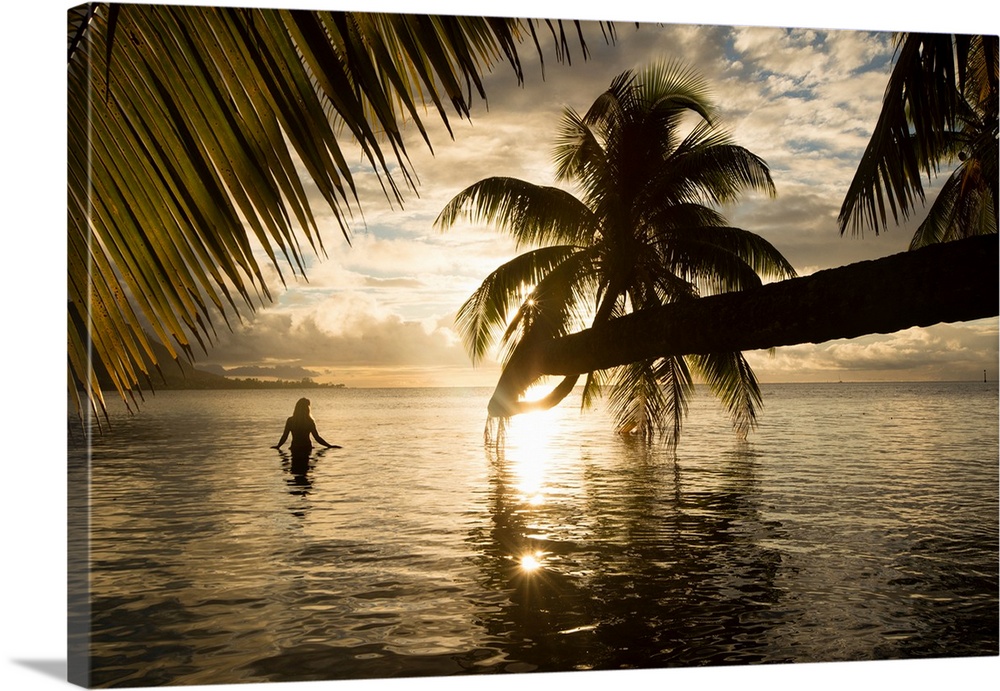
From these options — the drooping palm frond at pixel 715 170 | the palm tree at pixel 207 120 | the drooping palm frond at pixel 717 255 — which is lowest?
the palm tree at pixel 207 120

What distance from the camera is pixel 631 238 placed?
4984 millimetres

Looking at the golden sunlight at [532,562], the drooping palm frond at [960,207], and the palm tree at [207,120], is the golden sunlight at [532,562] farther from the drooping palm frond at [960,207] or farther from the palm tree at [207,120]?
the palm tree at [207,120]

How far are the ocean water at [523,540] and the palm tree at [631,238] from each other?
0.25 m

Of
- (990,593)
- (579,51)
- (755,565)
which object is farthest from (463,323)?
(990,593)

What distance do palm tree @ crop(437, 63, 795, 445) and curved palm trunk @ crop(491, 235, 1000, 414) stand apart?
65.8 inches

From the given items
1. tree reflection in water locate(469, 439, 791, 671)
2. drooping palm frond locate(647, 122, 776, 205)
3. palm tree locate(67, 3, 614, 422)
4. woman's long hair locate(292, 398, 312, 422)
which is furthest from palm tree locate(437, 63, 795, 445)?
palm tree locate(67, 3, 614, 422)

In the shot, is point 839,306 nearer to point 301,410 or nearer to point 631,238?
point 301,410

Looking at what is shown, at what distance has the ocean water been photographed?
3.41 m

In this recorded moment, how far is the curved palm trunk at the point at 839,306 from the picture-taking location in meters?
1.72

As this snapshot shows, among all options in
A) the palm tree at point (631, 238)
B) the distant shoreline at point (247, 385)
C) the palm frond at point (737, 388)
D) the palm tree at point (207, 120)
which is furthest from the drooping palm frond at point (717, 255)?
the palm tree at point (207, 120)

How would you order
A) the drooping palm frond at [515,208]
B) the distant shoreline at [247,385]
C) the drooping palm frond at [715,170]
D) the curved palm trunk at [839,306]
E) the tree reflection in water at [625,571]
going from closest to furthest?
the curved palm trunk at [839,306], the tree reflection in water at [625,571], the distant shoreline at [247,385], the drooping palm frond at [515,208], the drooping palm frond at [715,170]

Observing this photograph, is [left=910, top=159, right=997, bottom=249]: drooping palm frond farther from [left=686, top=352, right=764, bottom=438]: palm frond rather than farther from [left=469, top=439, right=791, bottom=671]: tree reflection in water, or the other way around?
[left=469, top=439, right=791, bottom=671]: tree reflection in water

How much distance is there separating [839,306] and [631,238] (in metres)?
3.21

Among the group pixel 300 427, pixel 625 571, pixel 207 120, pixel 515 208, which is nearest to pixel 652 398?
pixel 625 571
